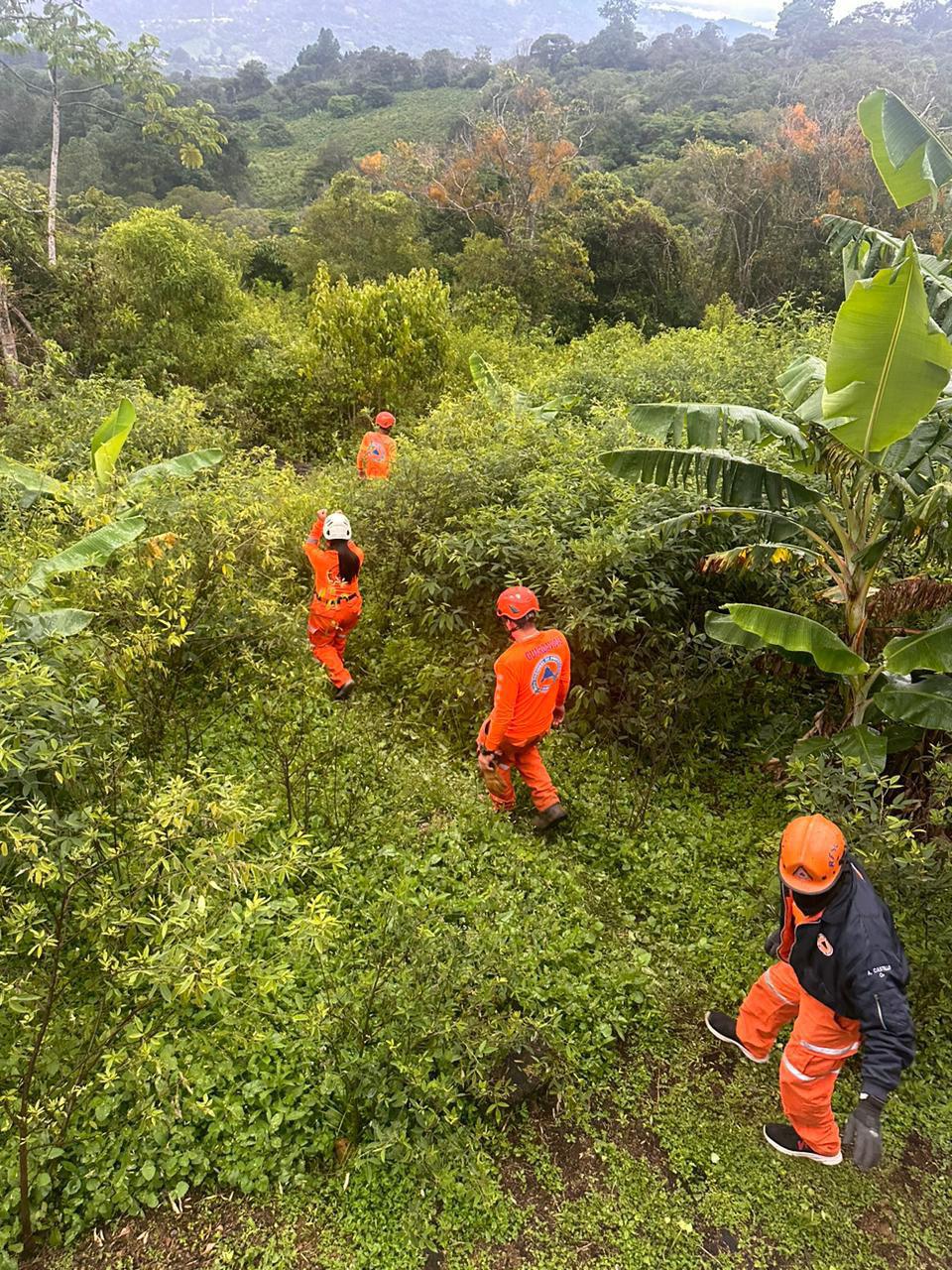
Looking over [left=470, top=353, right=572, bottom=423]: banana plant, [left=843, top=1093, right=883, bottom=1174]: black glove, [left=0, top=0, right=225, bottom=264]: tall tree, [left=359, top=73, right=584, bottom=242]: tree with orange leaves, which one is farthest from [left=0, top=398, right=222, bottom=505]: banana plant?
[left=359, top=73, right=584, bottom=242]: tree with orange leaves

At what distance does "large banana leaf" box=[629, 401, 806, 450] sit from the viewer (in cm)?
484

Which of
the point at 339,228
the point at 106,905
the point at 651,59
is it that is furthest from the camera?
the point at 651,59

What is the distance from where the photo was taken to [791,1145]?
3332mm

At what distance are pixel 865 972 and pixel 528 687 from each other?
95.0 inches

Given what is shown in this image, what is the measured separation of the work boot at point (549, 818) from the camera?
194 inches

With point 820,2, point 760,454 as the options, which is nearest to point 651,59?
point 820,2

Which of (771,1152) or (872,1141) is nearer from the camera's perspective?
(872,1141)

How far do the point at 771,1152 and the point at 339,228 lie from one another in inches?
865

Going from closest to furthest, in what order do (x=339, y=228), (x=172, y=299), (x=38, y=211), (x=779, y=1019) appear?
1. (x=779, y=1019)
2. (x=38, y=211)
3. (x=172, y=299)
4. (x=339, y=228)

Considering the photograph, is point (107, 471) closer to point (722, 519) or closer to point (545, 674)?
point (545, 674)

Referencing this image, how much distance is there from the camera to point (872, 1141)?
290cm

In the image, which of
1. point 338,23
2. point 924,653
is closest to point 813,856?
point 924,653

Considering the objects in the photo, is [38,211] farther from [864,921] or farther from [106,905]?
[864,921]

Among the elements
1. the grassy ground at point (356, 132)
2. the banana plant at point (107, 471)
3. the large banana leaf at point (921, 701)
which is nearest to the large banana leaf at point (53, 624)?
the banana plant at point (107, 471)
